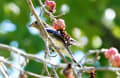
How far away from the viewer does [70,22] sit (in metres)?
4.63

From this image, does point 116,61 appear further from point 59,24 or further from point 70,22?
point 70,22

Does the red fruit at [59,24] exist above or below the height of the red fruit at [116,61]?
above

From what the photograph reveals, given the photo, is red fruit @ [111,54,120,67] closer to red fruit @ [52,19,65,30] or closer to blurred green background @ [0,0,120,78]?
red fruit @ [52,19,65,30]

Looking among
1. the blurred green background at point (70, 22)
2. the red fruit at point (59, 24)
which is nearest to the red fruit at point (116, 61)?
the red fruit at point (59, 24)

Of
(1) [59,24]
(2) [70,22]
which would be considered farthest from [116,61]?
(2) [70,22]

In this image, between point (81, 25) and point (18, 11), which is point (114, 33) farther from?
point (18, 11)

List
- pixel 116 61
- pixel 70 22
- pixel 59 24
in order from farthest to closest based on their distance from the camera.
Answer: pixel 70 22 → pixel 59 24 → pixel 116 61

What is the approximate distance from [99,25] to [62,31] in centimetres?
Answer: 321

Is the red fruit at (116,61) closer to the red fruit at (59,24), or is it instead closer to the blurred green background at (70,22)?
the red fruit at (59,24)

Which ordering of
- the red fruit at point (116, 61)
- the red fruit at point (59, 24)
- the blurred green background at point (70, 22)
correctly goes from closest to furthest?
the red fruit at point (116, 61)
the red fruit at point (59, 24)
the blurred green background at point (70, 22)

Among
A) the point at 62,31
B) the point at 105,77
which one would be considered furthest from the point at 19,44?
the point at 62,31

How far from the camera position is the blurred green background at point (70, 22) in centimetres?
465

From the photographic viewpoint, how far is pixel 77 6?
4656 millimetres

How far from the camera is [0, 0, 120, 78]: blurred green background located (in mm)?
4648
